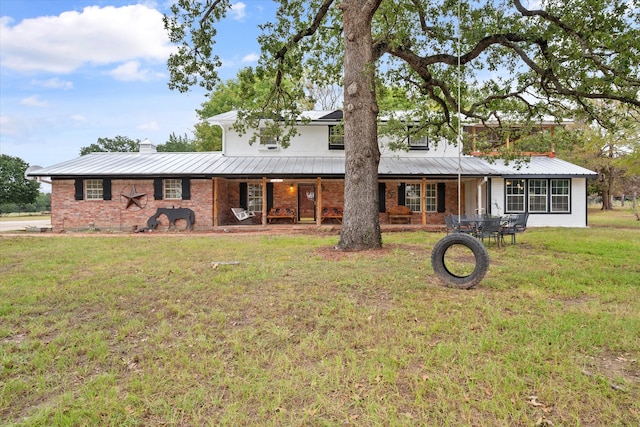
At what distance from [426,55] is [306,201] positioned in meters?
10.2

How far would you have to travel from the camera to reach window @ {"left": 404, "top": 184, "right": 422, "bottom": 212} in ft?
59.7

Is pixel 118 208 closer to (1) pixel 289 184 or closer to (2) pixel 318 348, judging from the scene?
(1) pixel 289 184

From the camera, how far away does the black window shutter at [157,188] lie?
52.4 ft

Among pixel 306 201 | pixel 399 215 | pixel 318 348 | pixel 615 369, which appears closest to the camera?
pixel 615 369

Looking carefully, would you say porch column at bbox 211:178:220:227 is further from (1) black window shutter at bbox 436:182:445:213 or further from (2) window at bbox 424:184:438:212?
(1) black window shutter at bbox 436:182:445:213

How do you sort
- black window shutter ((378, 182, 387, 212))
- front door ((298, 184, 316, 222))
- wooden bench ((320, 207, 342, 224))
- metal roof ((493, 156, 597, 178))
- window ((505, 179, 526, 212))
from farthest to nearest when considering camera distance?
1. front door ((298, 184, 316, 222))
2. black window shutter ((378, 182, 387, 212))
3. wooden bench ((320, 207, 342, 224))
4. window ((505, 179, 526, 212))
5. metal roof ((493, 156, 597, 178))

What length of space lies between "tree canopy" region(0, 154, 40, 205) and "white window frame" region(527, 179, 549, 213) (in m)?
42.1

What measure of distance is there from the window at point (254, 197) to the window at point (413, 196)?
780cm

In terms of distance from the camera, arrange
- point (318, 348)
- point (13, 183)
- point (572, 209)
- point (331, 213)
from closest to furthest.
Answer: point (318, 348)
point (572, 209)
point (331, 213)
point (13, 183)

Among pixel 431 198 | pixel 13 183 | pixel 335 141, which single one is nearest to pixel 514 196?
pixel 431 198

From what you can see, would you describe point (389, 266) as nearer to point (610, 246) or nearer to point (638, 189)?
point (610, 246)

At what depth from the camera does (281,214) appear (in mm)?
17328

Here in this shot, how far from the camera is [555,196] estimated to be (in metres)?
16.6

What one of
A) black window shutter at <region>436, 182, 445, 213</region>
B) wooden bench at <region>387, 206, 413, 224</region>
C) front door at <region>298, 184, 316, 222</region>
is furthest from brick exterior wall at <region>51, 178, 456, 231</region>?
black window shutter at <region>436, 182, 445, 213</region>
